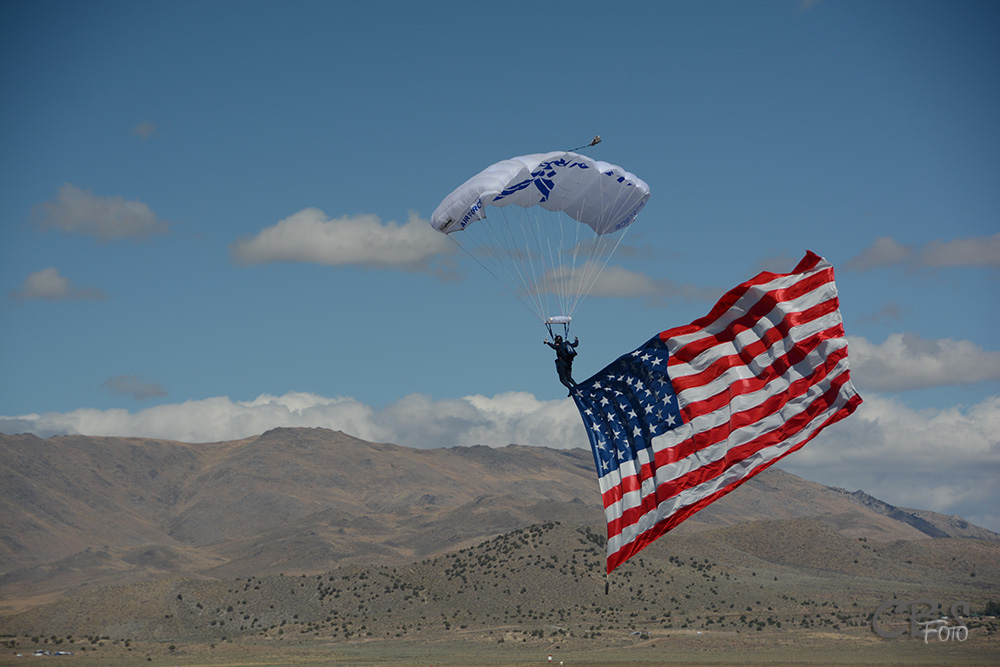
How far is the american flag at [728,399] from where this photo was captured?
2028 cm

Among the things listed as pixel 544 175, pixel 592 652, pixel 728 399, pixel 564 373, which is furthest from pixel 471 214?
pixel 592 652

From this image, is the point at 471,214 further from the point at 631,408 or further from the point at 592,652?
the point at 592,652

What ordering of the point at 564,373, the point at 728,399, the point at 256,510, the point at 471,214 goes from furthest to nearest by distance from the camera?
the point at 256,510
the point at 471,214
the point at 564,373
the point at 728,399

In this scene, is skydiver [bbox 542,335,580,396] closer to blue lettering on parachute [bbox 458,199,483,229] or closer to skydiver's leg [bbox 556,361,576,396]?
skydiver's leg [bbox 556,361,576,396]

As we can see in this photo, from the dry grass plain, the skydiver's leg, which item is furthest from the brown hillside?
the skydiver's leg

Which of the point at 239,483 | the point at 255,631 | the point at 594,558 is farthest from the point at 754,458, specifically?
the point at 239,483

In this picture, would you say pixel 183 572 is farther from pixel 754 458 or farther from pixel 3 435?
pixel 754 458

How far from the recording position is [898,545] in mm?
109062

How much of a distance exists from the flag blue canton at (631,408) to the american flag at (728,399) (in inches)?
0.9

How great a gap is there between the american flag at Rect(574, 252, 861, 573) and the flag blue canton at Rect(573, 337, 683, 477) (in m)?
0.02

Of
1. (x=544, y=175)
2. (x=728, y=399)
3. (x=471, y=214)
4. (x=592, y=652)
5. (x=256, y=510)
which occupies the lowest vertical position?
(x=592, y=652)

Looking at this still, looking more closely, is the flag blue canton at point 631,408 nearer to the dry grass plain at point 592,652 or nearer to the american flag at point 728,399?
the american flag at point 728,399

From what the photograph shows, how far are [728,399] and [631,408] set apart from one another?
6.28ft

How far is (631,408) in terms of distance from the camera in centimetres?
2145
